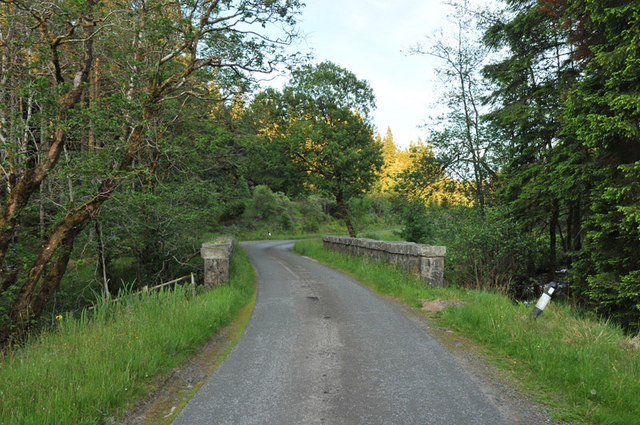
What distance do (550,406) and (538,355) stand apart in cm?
105

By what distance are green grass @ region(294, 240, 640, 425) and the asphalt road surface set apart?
2.38 ft

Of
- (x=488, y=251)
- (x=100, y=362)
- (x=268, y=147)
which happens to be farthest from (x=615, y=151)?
(x=268, y=147)

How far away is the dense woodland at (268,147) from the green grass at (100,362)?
247 centimetres

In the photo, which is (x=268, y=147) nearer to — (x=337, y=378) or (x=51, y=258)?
(x=51, y=258)

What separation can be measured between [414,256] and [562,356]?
18.6 ft

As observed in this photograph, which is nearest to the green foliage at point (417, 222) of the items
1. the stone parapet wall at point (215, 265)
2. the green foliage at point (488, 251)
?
the green foliage at point (488, 251)

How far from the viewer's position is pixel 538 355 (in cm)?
430

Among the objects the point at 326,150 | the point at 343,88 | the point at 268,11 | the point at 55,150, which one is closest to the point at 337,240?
the point at 326,150

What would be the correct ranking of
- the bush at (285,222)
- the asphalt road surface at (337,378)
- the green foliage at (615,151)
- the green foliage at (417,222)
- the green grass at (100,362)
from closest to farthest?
1. the green grass at (100,362)
2. the asphalt road surface at (337,378)
3. the green foliage at (615,151)
4. the green foliage at (417,222)
5. the bush at (285,222)

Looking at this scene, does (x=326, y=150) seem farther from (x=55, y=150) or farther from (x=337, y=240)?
(x=55, y=150)

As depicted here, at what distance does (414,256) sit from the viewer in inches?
387

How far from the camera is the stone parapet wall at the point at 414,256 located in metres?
9.16

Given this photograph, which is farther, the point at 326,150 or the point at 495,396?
the point at 326,150

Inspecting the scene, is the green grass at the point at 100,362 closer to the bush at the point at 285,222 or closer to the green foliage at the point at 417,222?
the green foliage at the point at 417,222
